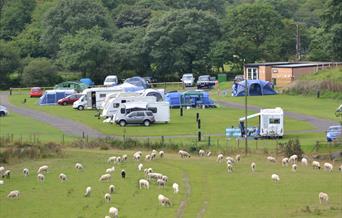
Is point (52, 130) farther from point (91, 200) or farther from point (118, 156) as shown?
point (91, 200)

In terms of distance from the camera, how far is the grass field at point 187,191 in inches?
1280

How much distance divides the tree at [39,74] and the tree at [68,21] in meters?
9.16

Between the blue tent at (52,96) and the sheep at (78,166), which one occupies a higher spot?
the blue tent at (52,96)

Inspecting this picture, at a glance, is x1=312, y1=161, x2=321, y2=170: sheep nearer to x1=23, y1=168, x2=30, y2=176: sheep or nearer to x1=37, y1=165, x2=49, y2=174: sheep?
x1=37, y1=165, x2=49, y2=174: sheep

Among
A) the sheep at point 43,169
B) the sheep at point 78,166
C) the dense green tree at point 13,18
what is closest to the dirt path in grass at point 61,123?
the sheep at point 78,166

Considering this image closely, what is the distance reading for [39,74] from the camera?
102m

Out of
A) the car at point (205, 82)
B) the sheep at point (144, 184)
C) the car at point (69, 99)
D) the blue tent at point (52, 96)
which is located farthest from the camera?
the car at point (205, 82)

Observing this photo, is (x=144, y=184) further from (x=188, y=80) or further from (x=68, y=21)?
(x=68, y=21)

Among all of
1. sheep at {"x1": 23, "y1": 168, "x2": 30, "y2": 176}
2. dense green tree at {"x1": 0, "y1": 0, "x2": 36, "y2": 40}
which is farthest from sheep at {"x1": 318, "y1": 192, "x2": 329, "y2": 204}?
dense green tree at {"x1": 0, "y1": 0, "x2": 36, "y2": 40}

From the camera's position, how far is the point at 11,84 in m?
104

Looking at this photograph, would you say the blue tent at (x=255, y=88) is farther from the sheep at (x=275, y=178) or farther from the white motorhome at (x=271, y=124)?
the sheep at (x=275, y=178)

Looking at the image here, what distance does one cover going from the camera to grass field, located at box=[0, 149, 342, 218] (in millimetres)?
32500

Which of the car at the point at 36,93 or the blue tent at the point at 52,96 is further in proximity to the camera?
the car at the point at 36,93

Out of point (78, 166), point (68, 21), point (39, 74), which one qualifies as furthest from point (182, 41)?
point (78, 166)
